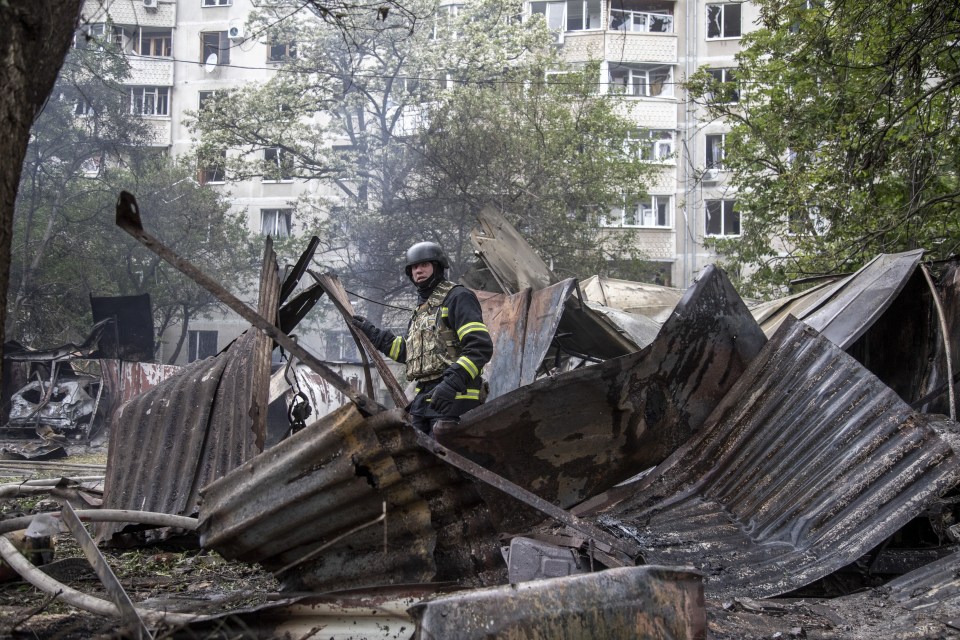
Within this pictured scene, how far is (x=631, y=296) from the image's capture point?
11.2 m

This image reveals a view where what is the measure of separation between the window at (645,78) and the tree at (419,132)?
7538mm

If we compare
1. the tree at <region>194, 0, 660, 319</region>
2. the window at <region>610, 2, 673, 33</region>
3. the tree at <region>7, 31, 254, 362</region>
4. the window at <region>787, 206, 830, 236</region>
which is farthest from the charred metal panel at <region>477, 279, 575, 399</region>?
Result: the window at <region>610, 2, 673, 33</region>

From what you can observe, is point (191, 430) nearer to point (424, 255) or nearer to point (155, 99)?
A: point (424, 255)

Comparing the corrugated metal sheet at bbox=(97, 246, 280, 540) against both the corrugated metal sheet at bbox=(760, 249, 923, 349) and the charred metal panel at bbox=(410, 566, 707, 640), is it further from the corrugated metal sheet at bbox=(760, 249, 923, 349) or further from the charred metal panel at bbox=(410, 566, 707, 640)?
the corrugated metal sheet at bbox=(760, 249, 923, 349)

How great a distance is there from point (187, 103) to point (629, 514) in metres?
32.7

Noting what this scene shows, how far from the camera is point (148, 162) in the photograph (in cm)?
2784

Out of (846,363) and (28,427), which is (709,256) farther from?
(846,363)

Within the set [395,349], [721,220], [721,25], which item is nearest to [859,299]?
[395,349]

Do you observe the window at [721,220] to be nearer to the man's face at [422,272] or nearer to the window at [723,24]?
the window at [723,24]

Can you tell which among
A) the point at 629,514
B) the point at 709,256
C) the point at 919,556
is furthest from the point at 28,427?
the point at 709,256

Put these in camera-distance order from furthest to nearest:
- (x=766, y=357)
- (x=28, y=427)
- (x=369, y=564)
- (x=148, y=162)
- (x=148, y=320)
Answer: (x=148, y=162), (x=148, y=320), (x=28, y=427), (x=766, y=357), (x=369, y=564)

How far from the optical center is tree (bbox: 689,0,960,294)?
24.9 ft

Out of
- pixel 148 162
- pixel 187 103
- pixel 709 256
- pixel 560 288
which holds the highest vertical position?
pixel 187 103

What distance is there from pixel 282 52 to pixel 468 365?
2796cm
